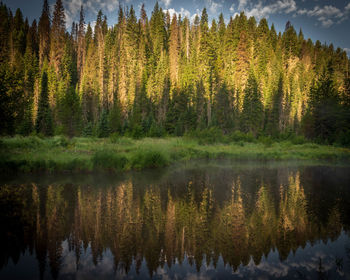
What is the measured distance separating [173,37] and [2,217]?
183ft

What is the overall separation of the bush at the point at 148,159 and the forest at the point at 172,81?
15.8m

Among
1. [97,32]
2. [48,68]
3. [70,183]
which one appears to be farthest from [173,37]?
[70,183]

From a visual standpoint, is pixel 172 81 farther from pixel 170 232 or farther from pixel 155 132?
pixel 170 232

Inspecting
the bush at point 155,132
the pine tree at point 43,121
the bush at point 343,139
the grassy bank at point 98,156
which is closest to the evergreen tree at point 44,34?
the pine tree at point 43,121

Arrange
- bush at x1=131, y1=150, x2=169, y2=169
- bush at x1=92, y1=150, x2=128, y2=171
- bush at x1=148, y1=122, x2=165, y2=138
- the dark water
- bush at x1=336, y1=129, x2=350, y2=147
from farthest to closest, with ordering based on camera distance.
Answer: bush at x1=148, y1=122, x2=165, y2=138 → bush at x1=336, y1=129, x2=350, y2=147 → bush at x1=131, y1=150, x2=169, y2=169 → bush at x1=92, y1=150, x2=128, y2=171 → the dark water

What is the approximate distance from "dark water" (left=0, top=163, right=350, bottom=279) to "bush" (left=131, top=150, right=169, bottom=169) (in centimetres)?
463

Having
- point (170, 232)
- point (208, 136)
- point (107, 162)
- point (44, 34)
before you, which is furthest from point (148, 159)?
point (44, 34)

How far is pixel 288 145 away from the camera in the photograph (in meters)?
32.2

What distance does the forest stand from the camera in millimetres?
39312

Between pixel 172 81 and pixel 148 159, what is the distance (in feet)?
113

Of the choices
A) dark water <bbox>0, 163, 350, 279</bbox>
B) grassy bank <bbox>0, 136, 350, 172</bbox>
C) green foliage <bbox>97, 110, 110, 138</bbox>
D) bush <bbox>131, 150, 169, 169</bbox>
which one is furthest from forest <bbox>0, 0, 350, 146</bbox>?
dark water <bbox>0, 163, 350, 279</bbox>

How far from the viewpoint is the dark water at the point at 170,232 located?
5.18 meters

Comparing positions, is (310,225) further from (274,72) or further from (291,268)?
(274,72)

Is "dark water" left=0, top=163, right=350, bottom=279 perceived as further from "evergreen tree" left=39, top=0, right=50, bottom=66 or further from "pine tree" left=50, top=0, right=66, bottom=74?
"evergreen tree" left=39, top=0, right=50, bottom=66
